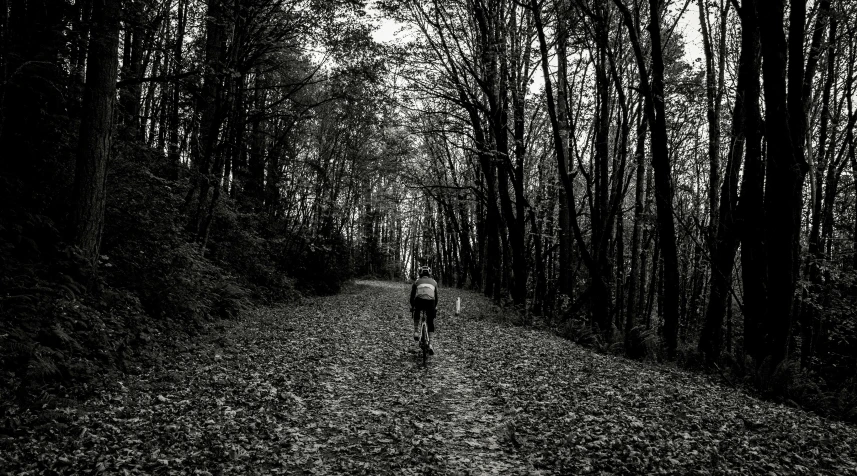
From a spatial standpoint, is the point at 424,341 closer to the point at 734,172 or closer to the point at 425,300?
the point at 425,300

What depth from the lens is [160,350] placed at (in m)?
8.81

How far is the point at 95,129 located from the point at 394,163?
20.9 m

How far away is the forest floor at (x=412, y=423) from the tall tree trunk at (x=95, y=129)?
2.77m

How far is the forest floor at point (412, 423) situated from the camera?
5.12m

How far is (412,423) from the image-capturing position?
6.93 m

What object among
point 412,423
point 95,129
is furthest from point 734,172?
point 95,129

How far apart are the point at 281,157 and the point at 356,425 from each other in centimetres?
1947

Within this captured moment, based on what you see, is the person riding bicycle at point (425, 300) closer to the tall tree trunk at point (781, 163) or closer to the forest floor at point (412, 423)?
the forest floor at point (412, 423)

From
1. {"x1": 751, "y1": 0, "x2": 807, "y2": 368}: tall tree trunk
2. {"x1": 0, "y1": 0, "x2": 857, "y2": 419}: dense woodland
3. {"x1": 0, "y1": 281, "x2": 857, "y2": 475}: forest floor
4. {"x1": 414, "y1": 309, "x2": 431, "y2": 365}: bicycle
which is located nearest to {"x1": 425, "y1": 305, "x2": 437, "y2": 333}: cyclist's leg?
{"x1": 414, "y1": 309, "x2": 431, "y2": 365}: bicycle

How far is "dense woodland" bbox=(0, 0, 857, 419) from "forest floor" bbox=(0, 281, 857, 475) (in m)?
1.12

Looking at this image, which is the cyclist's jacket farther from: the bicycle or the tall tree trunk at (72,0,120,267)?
the tall tree trunk at (72,0,120,267)

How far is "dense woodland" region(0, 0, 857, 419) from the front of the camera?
888 cm

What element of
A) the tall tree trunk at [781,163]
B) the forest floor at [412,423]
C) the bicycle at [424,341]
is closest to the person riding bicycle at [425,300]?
the bicycle at [424,341]

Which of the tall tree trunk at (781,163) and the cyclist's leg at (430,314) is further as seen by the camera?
the cyclist's leg at (430,314)
